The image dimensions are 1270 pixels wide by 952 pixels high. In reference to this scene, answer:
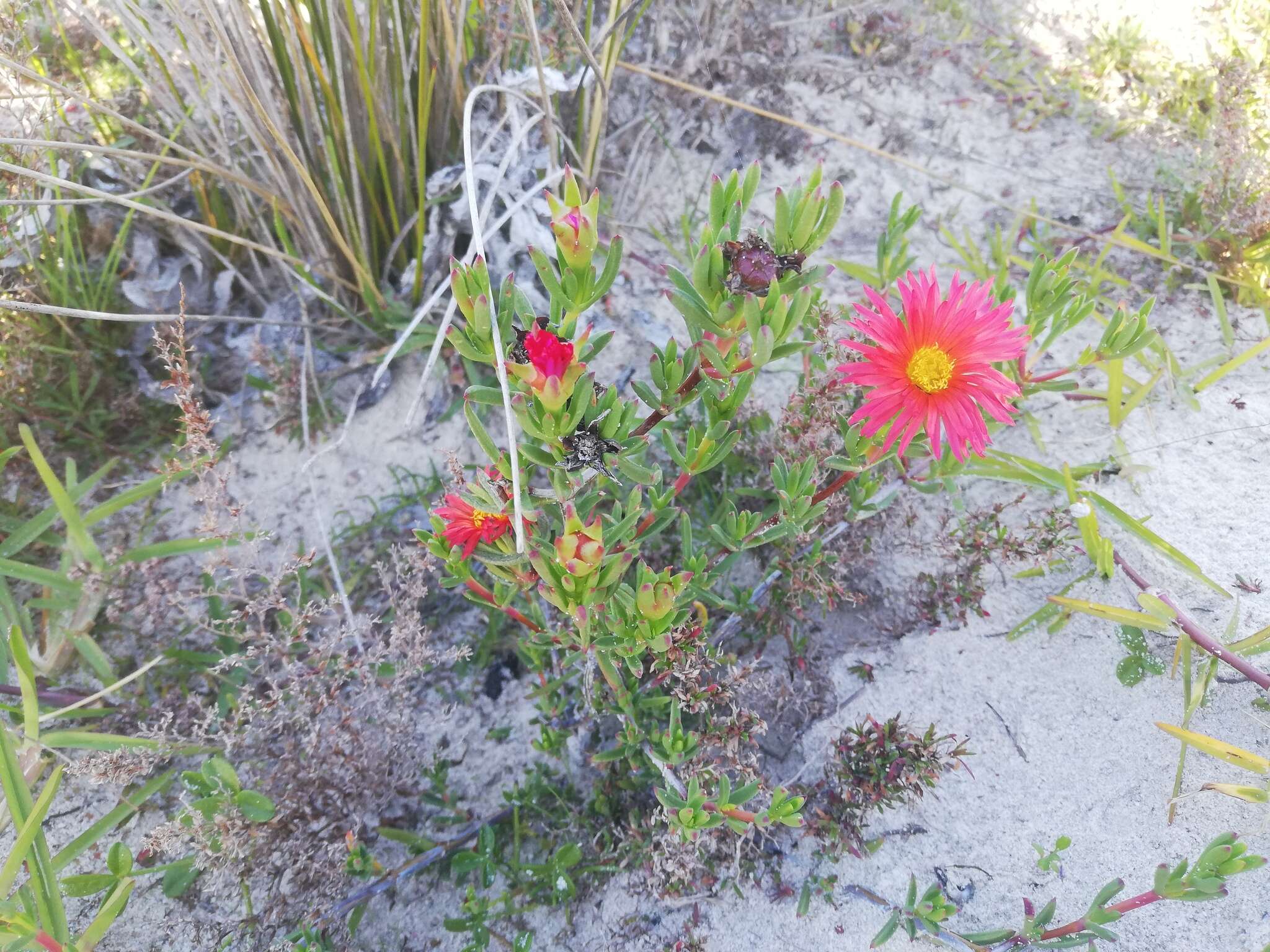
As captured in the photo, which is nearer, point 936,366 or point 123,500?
point 936,366

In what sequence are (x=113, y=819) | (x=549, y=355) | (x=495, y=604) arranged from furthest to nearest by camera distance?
(x=113, y=819) → (x=495, y=604) → (x=549, y=355)

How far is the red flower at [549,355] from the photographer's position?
0.97m

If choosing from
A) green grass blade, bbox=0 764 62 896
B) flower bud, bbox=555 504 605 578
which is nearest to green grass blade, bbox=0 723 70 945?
green grass blade, bbox=0 764 62 896

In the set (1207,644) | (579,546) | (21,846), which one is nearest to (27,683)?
(21,846)

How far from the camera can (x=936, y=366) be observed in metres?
1.33

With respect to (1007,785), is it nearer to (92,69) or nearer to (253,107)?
(253,107)

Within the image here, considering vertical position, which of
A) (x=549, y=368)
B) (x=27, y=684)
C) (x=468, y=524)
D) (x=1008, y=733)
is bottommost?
(x=1008, y=733)

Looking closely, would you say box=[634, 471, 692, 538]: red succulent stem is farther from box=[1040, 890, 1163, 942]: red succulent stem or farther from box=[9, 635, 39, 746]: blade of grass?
box=[9, 635, 39, 746]: blade of grass

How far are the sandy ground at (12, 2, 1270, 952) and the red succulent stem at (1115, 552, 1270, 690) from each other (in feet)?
0.24

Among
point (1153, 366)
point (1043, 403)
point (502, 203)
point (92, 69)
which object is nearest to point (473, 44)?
point (502, 203)

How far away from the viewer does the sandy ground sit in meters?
1.43

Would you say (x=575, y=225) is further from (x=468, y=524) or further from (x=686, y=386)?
(x=468, y=524)

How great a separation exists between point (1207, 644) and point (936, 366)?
0.78m

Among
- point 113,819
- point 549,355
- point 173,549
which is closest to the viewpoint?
point 549,355
